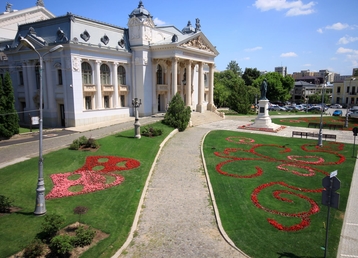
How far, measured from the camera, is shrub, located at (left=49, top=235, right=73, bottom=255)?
10.6 m

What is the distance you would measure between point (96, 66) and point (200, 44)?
65.2 feet

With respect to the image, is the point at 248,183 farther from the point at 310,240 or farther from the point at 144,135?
the point at 144,135

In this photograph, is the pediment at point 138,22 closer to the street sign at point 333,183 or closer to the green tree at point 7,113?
the green tree at point 7,113

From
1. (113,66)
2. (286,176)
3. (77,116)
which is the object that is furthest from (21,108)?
(286,176)

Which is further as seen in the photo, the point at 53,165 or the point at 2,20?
the point at 2,20

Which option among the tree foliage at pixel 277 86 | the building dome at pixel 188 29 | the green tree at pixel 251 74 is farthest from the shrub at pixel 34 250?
the green tree at pixel 251 74

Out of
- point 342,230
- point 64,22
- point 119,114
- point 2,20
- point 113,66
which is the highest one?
point 2,20

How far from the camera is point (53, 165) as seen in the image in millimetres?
21969

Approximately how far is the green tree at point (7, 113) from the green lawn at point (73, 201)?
32.9ft

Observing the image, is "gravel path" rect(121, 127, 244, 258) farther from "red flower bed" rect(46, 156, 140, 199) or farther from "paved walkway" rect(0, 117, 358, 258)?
"red flower bed" rect(46, 156, 140, 199)

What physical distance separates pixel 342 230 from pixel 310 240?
2190 mm

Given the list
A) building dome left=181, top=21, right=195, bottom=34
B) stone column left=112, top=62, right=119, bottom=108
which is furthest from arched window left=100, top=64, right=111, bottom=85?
building dome left=181, top=21, right=195, bottom=34

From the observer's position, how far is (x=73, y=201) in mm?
16016

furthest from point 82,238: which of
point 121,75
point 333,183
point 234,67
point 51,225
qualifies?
point 234,67
